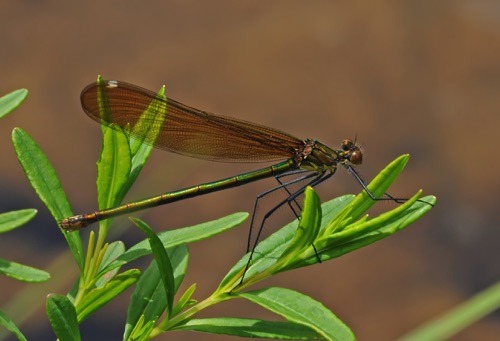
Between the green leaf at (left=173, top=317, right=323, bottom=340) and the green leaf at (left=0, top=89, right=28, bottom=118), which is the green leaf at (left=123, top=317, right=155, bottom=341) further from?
the green leaf at (left=0, top=89, right=28, bottom=118)

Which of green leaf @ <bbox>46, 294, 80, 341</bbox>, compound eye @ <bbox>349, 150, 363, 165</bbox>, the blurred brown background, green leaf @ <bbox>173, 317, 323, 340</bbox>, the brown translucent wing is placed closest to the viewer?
green leaf @ <bbox>46, 294, 80, 341</bbox>

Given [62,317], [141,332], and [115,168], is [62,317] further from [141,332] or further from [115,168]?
[115,168]

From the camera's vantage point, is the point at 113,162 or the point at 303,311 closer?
the point at 303,311

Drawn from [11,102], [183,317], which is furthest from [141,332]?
[11,102]

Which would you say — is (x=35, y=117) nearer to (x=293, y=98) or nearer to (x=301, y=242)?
(x=293, y=98)

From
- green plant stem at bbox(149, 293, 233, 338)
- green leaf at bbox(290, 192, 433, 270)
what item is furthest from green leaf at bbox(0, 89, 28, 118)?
green leaf at bbox(290, 192, 433, 270)

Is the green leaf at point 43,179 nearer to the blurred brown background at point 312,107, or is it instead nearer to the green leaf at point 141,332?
the green leaf at point 141,332
